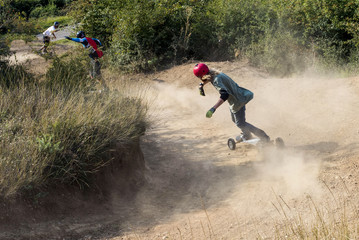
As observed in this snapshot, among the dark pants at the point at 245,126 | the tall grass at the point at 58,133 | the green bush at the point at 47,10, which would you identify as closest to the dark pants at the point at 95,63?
the tall grass at the point at 58,133

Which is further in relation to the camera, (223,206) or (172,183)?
(172,183)

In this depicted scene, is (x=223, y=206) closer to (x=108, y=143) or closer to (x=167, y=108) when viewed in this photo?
(x=108, y=143)

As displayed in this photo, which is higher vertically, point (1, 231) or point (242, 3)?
point (242, 3)

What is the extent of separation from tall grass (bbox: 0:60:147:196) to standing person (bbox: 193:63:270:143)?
4.32ft

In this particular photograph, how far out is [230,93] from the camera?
7410mm

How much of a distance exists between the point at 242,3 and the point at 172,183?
10271 mm

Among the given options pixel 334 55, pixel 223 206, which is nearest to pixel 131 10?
pixel 334 55

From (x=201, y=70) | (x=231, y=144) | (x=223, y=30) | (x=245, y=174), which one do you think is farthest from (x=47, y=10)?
(x=245, y=174)

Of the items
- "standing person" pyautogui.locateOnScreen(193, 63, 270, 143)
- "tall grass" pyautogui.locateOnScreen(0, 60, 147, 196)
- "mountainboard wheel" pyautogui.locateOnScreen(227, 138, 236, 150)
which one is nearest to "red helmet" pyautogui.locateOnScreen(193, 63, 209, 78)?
"standing person" pyautogui.locateOnScreen(193, 63, 270, 143)

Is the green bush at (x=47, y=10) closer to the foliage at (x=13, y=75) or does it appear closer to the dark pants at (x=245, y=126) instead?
the foliage at (x=13, y=75)

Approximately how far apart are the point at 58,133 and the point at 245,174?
128 inches

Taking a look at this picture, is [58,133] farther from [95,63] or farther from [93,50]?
[93,50]

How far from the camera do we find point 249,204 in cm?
600

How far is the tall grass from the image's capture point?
534 cm
